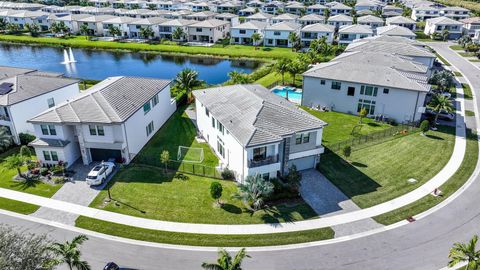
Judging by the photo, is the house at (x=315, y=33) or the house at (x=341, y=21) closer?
the house at (x=315, y=33)

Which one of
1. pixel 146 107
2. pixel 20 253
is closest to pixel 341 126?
pixel 146 107

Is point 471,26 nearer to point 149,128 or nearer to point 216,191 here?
point 149,128

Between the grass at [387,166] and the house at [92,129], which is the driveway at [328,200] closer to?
the grass at [387,166]

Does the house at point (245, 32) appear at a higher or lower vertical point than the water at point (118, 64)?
higher

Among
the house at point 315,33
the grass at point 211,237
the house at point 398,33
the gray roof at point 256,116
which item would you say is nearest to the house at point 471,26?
the house at point 398,33

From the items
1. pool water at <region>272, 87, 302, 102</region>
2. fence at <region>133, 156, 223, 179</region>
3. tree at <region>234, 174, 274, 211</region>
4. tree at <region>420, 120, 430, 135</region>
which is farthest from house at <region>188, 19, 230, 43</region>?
tree at <region>234, 174, 274, 211</region>

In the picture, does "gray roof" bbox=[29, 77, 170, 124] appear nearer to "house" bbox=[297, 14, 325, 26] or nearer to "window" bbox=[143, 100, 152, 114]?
"window" bbox=[143, 100, 152, 114]

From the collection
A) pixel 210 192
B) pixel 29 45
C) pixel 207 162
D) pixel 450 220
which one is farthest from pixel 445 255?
pixel 29 45
